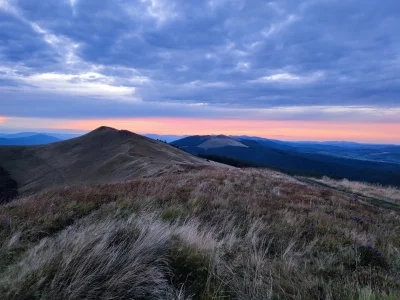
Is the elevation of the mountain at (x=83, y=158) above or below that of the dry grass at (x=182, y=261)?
below

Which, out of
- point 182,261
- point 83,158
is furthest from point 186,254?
point 83,158

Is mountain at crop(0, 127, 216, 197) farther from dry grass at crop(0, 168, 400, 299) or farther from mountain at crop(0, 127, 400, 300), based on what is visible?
dry grass at crop(0, 168, 400, 299)

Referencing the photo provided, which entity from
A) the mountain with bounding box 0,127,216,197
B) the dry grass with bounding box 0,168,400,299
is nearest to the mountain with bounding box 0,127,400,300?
the dry grass with bounding box 0,168,400,299

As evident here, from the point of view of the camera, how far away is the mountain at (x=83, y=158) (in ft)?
132

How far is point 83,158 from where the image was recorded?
5244 centimetres

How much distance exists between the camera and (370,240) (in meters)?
6.28

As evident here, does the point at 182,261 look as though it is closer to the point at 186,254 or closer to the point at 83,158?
the point at 186,254

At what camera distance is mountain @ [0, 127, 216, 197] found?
4019cm

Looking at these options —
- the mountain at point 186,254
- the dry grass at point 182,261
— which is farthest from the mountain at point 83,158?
the dry grass at point 182,261

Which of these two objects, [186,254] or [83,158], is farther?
[83,158]

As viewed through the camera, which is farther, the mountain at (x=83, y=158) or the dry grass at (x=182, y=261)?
the mountain at (x=83, y=158)

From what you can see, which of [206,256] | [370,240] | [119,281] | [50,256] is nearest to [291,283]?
[206,256]

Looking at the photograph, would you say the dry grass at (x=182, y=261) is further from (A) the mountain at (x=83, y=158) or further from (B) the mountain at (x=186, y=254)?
(A) the mountain at (x=83, y=158)

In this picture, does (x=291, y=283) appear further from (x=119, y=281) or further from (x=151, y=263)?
(x=119, y=281)
